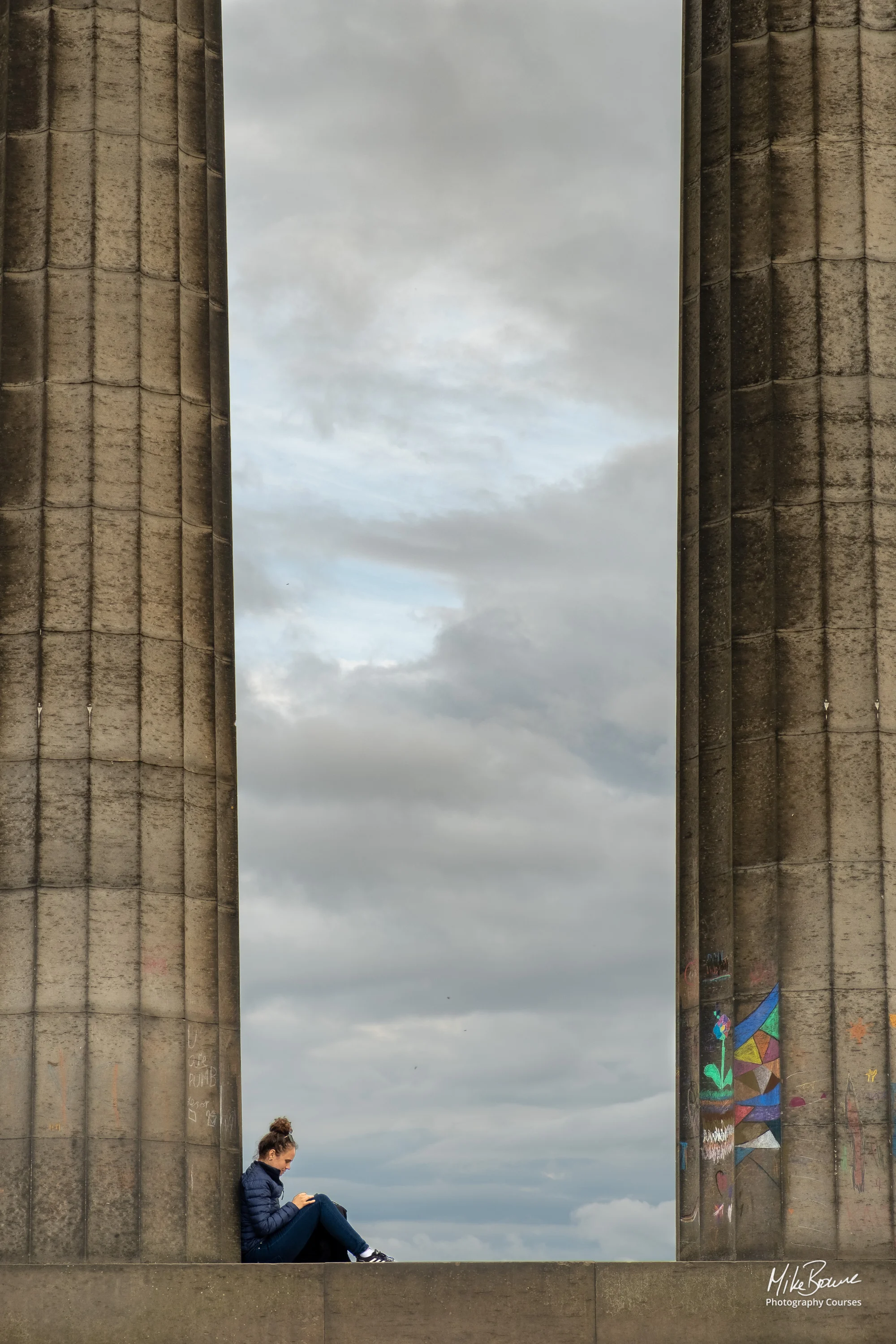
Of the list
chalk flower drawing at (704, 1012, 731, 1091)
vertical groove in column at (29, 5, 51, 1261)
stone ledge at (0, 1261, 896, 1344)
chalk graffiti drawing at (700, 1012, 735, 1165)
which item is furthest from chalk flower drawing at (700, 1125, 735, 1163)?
vertical groove in column at (29, 5, 51, 1261)

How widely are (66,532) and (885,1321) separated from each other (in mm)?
14305

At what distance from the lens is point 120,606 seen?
26328 mm

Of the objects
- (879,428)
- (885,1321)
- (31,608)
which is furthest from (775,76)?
(885,1321)

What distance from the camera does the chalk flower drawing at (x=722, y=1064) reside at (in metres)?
25.7

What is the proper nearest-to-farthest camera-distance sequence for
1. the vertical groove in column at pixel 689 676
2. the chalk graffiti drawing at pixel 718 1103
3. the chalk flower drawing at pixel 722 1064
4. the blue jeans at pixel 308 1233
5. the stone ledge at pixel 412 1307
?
the stone ledge at pixel 412 1307 → the blue jeans at pixel 308 1233 → the chalk graffiti drawing at pixel 718 1103 → the chalk flower drawing at pixel 722 1064 → the vertical groove in column at pixel 689 676

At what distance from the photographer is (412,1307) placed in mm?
22844

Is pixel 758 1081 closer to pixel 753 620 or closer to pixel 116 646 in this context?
pixel 753 620

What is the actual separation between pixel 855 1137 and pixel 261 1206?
7569mm

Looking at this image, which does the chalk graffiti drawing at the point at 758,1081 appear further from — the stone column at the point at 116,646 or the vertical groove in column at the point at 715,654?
the stone column at the point at 116,646

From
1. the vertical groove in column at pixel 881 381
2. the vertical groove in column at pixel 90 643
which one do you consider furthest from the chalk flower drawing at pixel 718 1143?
the vertical groove in column at pixel 90 643

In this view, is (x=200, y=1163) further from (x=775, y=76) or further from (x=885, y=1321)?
(x=775, y=76)

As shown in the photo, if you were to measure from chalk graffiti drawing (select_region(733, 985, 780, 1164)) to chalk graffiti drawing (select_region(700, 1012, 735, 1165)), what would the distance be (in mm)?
115

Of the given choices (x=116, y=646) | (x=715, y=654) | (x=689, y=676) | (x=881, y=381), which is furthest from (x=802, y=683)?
(x=116, y=646)

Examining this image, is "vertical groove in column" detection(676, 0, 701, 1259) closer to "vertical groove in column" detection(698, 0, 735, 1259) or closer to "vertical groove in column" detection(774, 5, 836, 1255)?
"vertical groove in column" detection(698, 0, 735, 1259)
